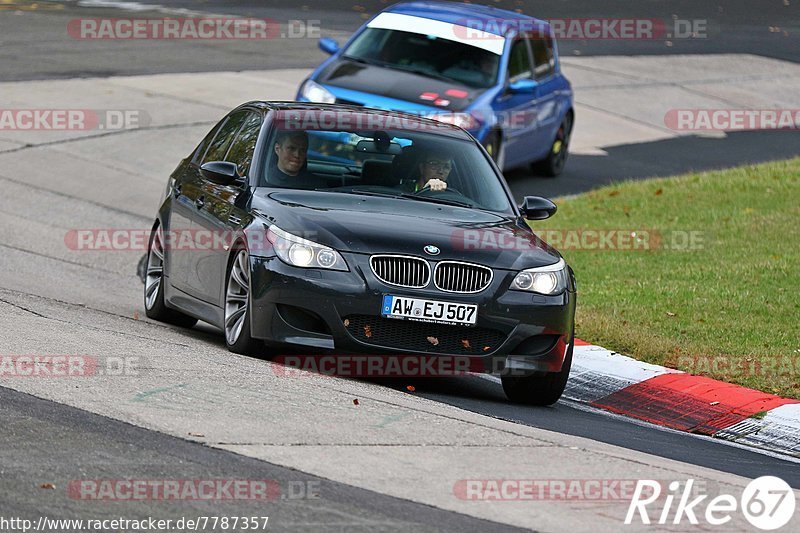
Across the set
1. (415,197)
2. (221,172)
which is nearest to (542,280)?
(415,197)

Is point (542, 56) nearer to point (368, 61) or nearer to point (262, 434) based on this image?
→ point (368, 61)

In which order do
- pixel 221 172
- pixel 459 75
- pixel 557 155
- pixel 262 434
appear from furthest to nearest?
pixel 557 155 < pixel 459 75 < pixel 221 172 < pixel 262 434

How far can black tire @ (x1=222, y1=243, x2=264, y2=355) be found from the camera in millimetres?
8836

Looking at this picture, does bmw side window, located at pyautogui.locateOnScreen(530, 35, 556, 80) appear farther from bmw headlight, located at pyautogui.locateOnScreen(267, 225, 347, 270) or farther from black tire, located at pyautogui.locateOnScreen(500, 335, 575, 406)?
bmw headlight, located at pyautogui.locateOnScreen(267, 225, 347, 270)

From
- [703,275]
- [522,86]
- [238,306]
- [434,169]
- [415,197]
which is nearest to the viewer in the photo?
[238,306]

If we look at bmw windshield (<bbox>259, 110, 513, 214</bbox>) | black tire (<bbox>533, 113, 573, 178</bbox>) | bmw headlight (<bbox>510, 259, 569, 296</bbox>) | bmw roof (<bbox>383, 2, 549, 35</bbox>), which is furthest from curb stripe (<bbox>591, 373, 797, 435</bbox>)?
black tire (<bbox>533, 113, 573, 178</bbox>)

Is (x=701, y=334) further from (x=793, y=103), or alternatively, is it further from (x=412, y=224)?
(x=793, y=103)

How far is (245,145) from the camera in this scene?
1009 centimetres

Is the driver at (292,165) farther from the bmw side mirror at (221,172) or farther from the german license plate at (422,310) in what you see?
the german license plate at (422,310)

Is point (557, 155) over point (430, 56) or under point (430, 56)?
under

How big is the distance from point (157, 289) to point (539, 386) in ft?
10.0

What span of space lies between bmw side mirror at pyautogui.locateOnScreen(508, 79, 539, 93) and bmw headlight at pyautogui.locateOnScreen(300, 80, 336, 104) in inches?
85.5

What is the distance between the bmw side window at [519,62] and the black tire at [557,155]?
123 cm

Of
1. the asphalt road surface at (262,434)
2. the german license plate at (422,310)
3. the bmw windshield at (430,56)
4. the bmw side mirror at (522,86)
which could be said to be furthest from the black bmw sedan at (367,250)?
the bmw side mirror at (522,86)
